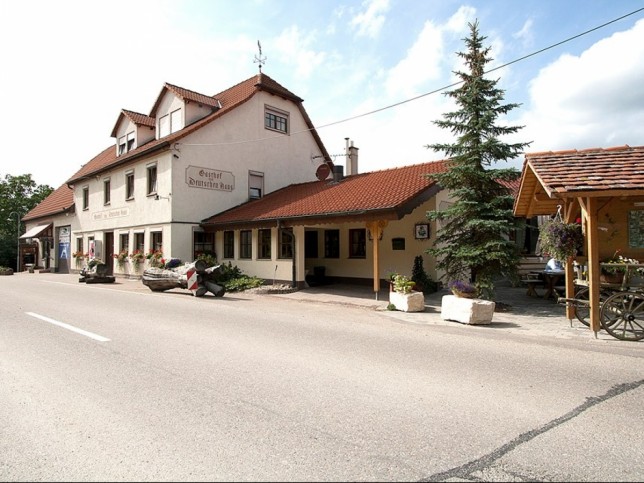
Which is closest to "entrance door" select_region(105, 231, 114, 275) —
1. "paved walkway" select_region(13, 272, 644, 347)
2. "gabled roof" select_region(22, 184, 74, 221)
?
"gabled roof" select_region(22, 184, 74, 221)

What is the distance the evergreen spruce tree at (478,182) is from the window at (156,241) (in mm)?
14362

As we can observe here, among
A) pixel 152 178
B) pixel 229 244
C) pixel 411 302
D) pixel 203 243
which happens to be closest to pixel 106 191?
pixel 152 178

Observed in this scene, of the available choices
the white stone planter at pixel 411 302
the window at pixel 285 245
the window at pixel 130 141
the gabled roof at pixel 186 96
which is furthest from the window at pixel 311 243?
the window at pixel 130 141

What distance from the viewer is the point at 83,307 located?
11.2 m

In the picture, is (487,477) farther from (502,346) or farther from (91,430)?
(502,346)

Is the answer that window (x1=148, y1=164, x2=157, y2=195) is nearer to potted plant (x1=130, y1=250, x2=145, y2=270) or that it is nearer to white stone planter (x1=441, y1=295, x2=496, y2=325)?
potted plant (x1=130, y1=250, x2=145, y2=270)

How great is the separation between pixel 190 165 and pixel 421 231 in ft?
37.9

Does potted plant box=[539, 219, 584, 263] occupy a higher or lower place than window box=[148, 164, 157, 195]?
lower

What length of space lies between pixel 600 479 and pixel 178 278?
1416 cm

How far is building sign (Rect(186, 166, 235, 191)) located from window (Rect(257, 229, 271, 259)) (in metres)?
4.51

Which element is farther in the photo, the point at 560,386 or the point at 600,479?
the point at 560,386

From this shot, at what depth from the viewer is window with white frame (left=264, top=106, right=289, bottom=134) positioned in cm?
2358

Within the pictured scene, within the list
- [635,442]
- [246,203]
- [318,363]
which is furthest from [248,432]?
[246,203]

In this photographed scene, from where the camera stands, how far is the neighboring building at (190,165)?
20.4 m
